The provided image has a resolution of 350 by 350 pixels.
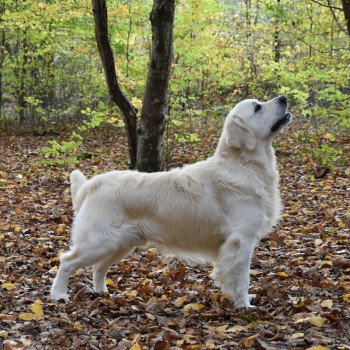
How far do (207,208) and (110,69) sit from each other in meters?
5.25

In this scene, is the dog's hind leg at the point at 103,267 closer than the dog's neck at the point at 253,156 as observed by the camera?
No

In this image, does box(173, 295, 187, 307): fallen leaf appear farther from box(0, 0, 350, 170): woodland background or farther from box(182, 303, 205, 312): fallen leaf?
box(0, 0, 350, 170): woodland background

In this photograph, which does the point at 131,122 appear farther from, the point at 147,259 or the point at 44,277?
the point at 44,277

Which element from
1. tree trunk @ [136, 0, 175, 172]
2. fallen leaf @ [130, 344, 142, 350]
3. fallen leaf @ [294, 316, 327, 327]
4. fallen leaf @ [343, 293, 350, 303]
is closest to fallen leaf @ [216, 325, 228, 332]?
fallen leaf @ [294, 316, 327, 327]

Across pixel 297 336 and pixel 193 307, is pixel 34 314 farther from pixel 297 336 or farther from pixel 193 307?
pixel 297 336

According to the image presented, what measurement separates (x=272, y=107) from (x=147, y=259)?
2.75 metres

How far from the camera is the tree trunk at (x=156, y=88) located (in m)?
7.98

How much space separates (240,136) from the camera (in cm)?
479

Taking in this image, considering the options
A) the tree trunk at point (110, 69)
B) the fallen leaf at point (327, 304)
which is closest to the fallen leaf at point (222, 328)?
the fallen leaf at point (327, 304)

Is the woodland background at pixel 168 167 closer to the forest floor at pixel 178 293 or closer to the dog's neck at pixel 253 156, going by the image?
the forest floor at pixel 178 293

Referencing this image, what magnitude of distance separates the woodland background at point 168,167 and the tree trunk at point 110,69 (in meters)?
1.51

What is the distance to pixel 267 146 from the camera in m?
4.93

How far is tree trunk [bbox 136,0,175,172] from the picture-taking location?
7.98 meters

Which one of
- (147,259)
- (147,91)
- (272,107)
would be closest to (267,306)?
(272,107)
